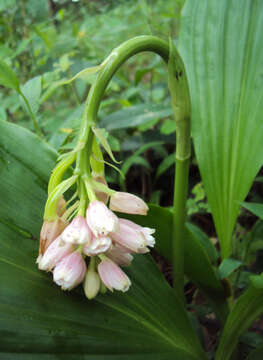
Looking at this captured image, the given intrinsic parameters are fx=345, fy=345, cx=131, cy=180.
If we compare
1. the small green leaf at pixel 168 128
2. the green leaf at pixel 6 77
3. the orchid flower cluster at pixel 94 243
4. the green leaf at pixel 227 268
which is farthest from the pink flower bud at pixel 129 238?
the small green leaf at pixel 168 128

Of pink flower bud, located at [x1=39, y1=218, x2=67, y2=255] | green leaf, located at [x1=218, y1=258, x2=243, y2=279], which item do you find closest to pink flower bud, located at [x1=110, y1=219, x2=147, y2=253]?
pink flower bud, located at [x1=39, y1=218, x2=67, y2=255]

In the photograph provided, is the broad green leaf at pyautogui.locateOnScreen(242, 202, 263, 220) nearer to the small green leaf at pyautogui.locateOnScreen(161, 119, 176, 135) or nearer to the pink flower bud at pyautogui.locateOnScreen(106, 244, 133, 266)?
the pink flower bud at pyautogui.locateOnScreen(106, 244, 133, 266)

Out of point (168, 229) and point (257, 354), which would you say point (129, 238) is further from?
point (257, 354)

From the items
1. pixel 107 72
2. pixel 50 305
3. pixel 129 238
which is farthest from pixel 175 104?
pixel 50 305

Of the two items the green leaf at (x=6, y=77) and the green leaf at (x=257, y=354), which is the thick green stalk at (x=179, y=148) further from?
the green leaf at (x=6, y=77)

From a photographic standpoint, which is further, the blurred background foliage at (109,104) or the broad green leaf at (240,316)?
the blurred background foliage at (109,104)
